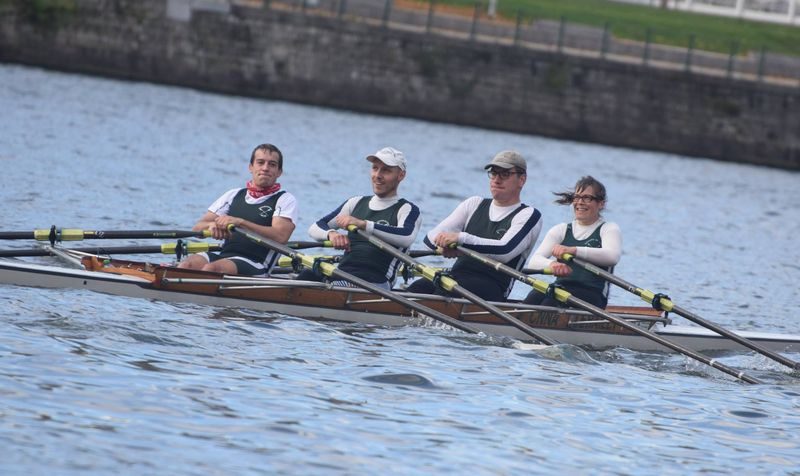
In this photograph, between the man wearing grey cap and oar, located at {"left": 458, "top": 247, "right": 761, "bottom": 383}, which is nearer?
oar, located at {"left": 458, "top": 247, "right": 761, "bottom": 383}

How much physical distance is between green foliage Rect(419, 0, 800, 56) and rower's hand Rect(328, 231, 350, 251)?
4085 cm

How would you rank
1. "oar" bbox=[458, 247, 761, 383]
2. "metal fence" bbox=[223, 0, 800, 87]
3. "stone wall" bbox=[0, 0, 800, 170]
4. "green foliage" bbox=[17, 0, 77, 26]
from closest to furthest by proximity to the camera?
"oar" bbox=[458, 247, 761, 383], "green foliage" bbox=[17, 0, 77, 26], "stone wall" bbox=[0, 0, 800, 170], "metal fence" bbox=[223, 0, 800, 87]

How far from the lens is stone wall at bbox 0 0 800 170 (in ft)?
147

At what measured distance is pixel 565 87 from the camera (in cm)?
4525

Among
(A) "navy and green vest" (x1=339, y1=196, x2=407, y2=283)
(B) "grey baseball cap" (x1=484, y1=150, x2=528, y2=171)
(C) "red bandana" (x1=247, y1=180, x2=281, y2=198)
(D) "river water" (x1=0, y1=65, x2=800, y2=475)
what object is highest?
(B) "grey baseball cap" (x1=484, y1=150, x2=528, y2=171)

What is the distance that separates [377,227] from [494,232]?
1.16 meters

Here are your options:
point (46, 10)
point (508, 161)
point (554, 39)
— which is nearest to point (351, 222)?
point (508, 161)

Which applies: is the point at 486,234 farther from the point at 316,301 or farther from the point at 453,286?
the point at 316,301

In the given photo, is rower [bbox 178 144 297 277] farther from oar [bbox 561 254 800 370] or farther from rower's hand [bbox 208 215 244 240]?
oar [bbox 561 254 800 370]

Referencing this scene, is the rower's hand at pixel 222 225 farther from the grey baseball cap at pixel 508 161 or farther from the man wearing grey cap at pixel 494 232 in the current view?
the grey baseball cap at pixel 508 161

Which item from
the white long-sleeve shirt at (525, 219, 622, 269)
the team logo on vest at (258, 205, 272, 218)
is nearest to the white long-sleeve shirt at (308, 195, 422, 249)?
the team logo on vest at (258, 205, 272, 218)

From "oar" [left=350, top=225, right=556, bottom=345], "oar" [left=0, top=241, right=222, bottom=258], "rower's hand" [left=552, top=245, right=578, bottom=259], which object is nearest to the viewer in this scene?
"oar" [left=350, top=225, right=556, bottom=345]

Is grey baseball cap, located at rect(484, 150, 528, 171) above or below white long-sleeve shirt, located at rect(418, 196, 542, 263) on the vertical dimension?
above

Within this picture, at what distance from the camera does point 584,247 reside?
1341 centimetres
